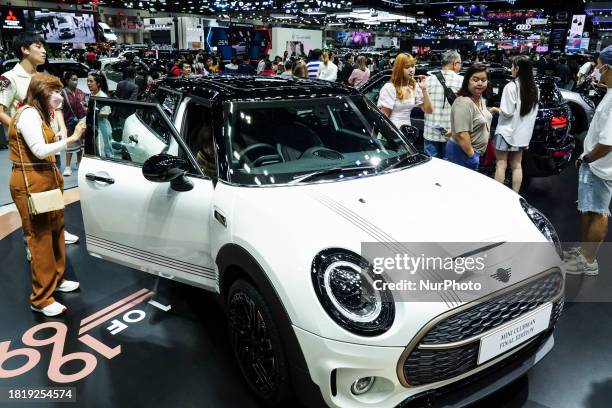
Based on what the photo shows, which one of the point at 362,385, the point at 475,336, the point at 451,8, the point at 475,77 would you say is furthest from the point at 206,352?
the point at 451,8

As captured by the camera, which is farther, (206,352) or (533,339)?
(206,352)

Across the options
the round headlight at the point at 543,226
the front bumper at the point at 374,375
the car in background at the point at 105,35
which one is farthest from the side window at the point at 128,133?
the car in background at the point at 105,35

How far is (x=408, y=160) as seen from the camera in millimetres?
2711

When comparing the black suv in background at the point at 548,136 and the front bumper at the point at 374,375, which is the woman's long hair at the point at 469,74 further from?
the front bumper at the point at 374,375

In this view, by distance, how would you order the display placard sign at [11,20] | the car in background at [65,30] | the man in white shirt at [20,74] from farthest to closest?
the car in background at [65,30] < the display placard sign at [11,20] < the man in white shirt at [20,74]

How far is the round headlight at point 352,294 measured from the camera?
165cm

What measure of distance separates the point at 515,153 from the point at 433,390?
3441mm

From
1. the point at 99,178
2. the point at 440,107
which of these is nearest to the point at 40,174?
the point at 99,178

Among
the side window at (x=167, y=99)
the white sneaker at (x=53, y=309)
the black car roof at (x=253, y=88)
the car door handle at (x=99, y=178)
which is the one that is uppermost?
the black car roof at (x=253, y=88)

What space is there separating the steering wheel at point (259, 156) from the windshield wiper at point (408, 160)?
Answer: 0.58m

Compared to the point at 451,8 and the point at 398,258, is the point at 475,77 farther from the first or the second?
the point at 451,8

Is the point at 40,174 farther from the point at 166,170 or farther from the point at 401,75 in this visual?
the point at 401,75

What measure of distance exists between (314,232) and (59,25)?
88.0ft

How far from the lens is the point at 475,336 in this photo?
1698 mm
